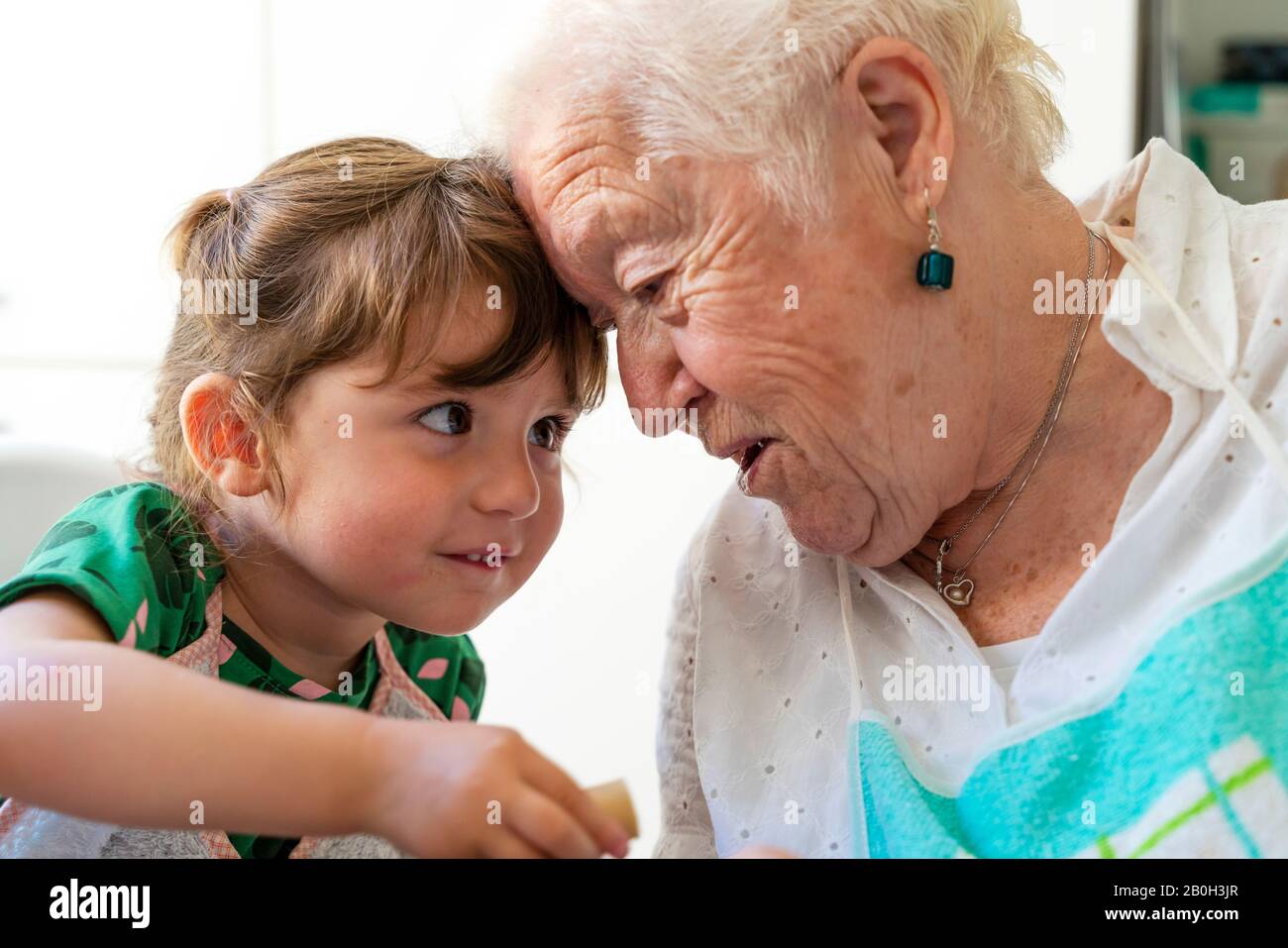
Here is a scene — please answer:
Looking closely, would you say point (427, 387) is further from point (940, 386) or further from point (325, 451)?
point (940, 386)

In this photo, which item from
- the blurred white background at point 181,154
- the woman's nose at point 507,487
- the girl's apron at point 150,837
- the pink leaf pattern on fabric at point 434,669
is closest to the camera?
the girl's apron at point 150,837

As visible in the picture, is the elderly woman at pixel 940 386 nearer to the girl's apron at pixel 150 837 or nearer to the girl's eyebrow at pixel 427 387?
the girl's eyebrow at pixel 427 387

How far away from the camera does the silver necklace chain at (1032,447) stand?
3.63 ft

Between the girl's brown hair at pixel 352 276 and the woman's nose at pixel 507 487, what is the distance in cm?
8

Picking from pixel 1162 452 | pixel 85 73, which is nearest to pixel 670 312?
pixel 1162 452

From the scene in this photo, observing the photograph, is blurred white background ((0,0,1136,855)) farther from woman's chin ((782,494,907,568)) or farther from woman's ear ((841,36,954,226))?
woman's ear ((841,36,954,226))

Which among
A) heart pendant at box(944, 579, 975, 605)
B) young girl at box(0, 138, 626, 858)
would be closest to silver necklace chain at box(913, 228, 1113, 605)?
heart pendant at box(944, 579, 975, 605)

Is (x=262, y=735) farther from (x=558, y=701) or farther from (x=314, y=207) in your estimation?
(x=558, y=701)

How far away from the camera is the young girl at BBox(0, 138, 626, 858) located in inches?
43.2

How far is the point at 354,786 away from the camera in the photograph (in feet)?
2.41

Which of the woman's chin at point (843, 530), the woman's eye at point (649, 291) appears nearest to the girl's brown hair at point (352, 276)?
the woman's eye at point (649, 291)

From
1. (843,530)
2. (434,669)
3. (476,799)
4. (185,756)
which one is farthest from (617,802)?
(434,669)

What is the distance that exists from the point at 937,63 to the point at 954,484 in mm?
347

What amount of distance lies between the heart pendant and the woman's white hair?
1.17 ft
